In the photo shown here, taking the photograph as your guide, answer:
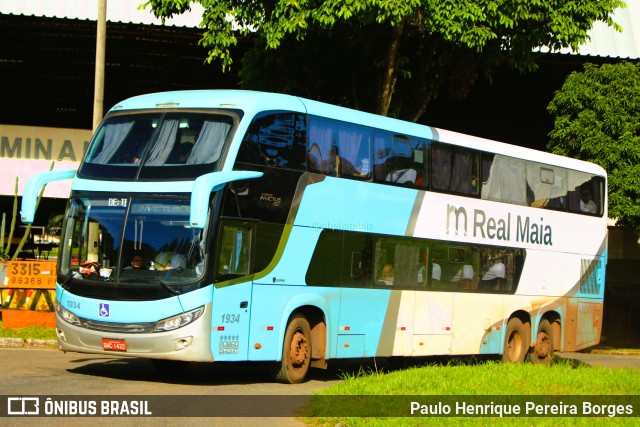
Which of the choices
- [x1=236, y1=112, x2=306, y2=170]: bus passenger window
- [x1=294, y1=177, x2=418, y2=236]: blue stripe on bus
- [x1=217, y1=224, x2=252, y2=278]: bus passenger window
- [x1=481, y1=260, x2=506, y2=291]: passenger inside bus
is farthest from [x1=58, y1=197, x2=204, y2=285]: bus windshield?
[x1=481, y1=260, x2=506, y2=291]: passenger inside bus

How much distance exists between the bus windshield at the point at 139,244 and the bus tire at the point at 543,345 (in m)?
9.78

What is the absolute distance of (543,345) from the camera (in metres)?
21.2

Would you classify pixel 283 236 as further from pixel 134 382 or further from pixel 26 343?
pixel 26 343

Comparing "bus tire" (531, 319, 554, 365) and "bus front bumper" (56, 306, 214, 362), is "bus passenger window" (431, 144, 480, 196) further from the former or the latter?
"bus front bumper" (56, 306, 214, 362)

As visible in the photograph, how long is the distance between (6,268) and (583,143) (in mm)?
13918

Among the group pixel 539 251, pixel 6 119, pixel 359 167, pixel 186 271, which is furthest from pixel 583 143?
pixel 6 119

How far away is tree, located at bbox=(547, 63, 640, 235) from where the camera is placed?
25656 mm

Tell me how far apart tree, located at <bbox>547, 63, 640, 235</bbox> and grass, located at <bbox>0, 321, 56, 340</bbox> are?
13640 millimetres

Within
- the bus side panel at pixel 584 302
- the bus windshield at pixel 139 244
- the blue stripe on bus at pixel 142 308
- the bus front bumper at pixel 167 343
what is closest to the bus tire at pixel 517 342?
the bus side panel at pixel 584 302

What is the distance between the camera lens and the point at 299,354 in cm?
1517

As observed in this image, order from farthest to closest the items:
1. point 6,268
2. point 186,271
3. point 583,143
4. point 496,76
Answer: point 496,76 → point 583,143 → point 6,268 → point 186,271

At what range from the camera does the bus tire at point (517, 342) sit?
20297 millimetres

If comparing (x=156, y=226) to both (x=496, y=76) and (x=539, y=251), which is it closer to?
(x=539, y=251)

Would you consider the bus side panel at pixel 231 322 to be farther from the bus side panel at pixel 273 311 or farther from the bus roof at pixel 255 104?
the bus roof at pixel 255 104
